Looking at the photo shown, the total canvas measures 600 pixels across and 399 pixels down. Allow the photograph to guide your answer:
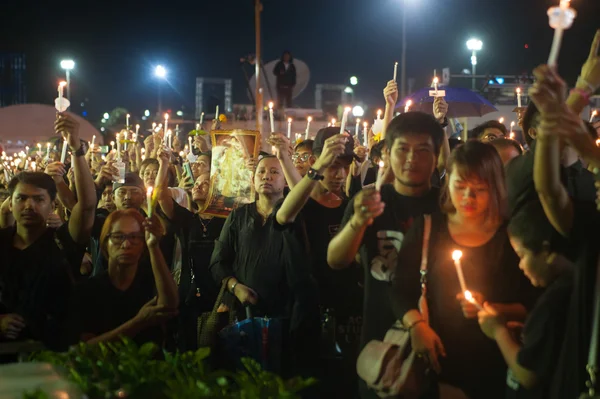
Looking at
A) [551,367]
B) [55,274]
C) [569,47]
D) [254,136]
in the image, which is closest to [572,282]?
[551,367]

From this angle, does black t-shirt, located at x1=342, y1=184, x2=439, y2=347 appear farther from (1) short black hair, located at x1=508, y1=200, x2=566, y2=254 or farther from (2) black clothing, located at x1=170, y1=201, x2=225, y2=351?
(2) black clothing, located at x1=170, y1=201, x2=225, y2=351

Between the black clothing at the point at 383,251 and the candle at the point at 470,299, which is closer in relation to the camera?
the candle at the point at 470,299

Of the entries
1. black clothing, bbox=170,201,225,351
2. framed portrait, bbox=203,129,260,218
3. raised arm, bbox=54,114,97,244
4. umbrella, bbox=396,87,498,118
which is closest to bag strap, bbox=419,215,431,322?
black clothing, bbox=170,201,225,351

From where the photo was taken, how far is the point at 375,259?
373cm

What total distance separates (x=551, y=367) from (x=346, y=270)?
1682 mm

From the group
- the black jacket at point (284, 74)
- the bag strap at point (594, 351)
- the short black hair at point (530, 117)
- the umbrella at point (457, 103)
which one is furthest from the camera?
the black jacket at point (284, 74)

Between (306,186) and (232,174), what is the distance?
2259 millimetres

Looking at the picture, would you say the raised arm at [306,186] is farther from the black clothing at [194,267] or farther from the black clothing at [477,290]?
the black clothing at [194,267]

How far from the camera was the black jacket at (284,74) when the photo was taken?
1410 cm

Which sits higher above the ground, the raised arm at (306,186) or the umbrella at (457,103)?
the umbrella at (457,103)

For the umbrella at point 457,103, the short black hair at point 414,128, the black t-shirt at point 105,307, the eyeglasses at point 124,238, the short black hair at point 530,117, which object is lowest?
the black t-shirt at point 105,307

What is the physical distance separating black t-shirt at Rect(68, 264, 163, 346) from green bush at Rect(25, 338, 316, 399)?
1447mm

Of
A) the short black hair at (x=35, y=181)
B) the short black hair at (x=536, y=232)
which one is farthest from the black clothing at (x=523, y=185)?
the short black hair at (x=35, y=181)

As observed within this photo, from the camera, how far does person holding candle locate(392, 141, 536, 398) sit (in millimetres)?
3395
